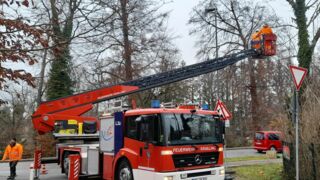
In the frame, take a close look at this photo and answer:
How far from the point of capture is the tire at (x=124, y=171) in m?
11.9

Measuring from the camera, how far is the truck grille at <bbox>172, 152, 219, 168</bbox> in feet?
36.2

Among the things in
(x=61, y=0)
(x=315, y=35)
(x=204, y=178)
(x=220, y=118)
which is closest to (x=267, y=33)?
(x=315, y=35)

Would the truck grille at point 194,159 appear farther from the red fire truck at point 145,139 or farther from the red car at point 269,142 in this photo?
the red car at point 269,142

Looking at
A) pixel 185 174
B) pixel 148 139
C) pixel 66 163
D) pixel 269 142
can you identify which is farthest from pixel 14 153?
pixel 269 142

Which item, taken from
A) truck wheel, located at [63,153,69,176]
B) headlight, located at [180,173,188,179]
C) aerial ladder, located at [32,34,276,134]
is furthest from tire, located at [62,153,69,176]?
headlight, located at [180,173,188,179]

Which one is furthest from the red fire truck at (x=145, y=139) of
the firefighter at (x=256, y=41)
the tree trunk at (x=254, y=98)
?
the tree trunk at (x=254, y=98)

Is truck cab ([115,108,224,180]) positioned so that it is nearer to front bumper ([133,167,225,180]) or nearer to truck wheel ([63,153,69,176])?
front bumper ([133,167,225,180])

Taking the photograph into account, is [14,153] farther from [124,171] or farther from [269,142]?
[269,142]

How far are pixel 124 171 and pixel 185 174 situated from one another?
80.9 inches

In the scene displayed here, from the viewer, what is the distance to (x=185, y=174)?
36.1ft

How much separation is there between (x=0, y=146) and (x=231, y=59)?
77.7ft

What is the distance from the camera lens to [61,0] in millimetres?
8664

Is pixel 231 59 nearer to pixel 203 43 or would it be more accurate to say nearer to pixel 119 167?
pixel 119 167

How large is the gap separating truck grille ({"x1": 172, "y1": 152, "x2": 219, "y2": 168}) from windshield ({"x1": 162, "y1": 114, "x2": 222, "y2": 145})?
1.13 ft
